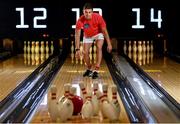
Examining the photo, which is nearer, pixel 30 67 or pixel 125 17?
pixel 30 67

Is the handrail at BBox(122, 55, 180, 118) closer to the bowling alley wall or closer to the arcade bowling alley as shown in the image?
the arcade bowling alley

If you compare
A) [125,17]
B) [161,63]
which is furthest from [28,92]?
[125,17]

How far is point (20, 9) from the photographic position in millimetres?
10281

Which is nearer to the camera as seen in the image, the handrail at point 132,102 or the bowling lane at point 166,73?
the handrail at point 132,102

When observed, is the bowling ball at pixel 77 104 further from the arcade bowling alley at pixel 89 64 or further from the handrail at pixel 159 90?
the handrail at pixel 159 90

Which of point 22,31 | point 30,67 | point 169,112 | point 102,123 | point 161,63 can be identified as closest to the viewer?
point 102,123

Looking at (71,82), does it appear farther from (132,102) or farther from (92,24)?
(132,102)

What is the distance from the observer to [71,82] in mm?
6773

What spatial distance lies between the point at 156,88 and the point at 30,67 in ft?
10.6

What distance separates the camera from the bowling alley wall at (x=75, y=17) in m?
10.3

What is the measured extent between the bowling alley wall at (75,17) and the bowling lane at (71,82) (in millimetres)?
899

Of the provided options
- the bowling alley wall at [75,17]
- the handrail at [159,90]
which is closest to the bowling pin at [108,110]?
the handrail at [159,90]

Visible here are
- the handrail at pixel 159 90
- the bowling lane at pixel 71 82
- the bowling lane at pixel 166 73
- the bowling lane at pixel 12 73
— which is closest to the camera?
the bowling lane at pixel 71 82

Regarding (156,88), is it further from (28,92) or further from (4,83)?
(4,83)
